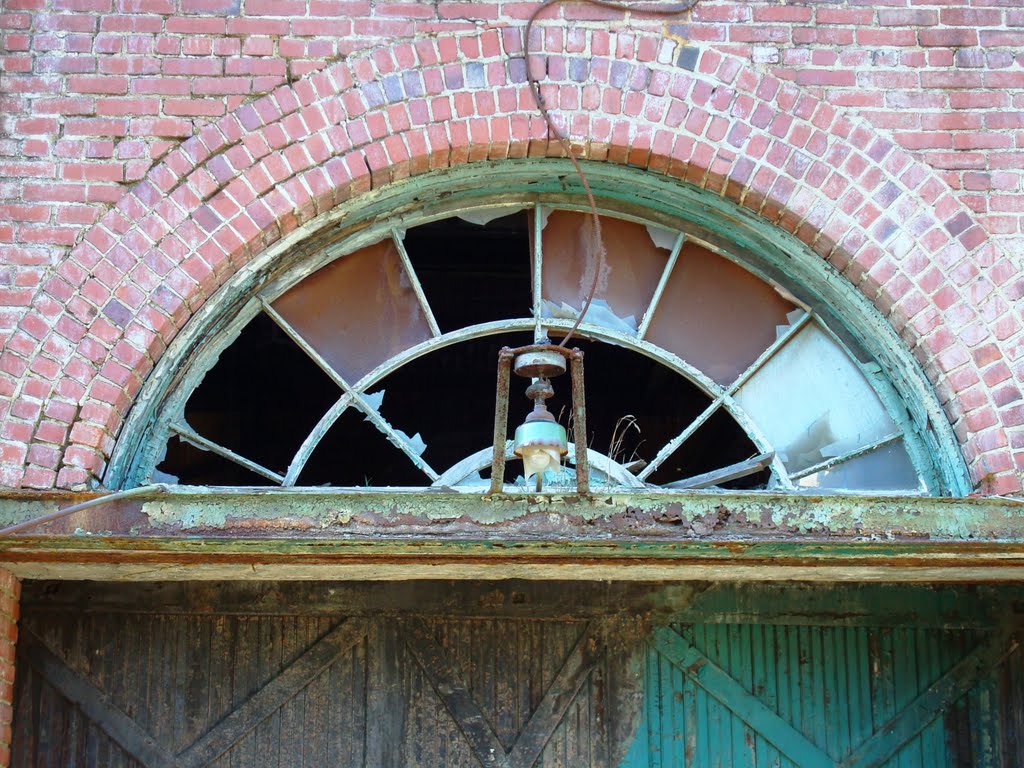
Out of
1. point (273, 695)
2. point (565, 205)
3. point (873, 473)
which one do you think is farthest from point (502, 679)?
point (565, 205)

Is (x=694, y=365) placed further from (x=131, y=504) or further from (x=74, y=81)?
(x=74, y=81)

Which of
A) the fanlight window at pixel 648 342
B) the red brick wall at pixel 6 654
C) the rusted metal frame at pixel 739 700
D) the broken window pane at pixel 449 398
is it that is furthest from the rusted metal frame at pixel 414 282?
the broken window pane at pixel 449 398

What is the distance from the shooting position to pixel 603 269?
490 centimetres

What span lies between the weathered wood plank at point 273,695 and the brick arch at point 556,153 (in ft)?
3.77

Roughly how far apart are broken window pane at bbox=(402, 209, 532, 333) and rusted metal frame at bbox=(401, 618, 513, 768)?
133 inches

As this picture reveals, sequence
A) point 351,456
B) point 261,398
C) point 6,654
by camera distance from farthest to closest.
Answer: point 351,456 → point 261,398 → point 6,654

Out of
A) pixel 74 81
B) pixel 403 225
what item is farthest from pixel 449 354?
pixel 74 81

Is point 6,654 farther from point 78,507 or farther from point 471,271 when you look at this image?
point 471,271

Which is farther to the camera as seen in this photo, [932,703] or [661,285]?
[661,285]

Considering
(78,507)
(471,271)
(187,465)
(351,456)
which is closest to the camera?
(78,507)

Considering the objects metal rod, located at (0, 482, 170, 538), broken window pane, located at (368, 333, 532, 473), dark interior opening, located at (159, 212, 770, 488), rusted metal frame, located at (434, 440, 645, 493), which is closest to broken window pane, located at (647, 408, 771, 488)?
dark interior opening, located at (159, 212, 770, 488)

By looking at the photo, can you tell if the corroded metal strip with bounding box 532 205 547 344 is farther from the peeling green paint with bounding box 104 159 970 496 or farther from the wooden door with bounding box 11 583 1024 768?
the wooden door with bounding box 11 583 1024 768

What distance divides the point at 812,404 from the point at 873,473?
1.19 feet

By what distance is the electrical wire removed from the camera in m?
4.65
